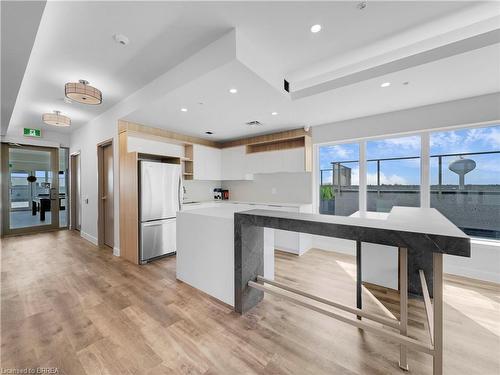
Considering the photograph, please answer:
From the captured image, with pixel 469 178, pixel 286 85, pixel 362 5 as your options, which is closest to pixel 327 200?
pixel 469 178

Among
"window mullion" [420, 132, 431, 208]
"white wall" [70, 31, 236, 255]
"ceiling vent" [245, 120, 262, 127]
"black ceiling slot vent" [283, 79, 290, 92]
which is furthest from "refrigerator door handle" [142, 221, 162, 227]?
"window mullion" [420, 132, 431, 208]

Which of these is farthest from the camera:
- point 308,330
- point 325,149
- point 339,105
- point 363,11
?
point 325,149

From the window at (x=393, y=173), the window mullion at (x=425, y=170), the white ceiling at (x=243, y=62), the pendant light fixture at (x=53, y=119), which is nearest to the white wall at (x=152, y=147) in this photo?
the white ceiling at (x=243, y=62)

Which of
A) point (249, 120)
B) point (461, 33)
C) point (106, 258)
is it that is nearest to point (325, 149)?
point (249, 120)

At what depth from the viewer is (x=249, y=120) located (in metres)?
3.72

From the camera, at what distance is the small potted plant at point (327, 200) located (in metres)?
4.33

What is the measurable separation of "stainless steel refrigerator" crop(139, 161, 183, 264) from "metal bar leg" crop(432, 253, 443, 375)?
12.2 feet

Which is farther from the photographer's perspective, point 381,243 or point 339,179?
point 339,179

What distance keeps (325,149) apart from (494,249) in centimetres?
292

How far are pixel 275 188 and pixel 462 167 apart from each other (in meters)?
3.26

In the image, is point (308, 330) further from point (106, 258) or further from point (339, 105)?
point (106, 258)

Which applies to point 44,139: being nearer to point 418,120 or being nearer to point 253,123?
point 253,123

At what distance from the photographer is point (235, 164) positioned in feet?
17.2

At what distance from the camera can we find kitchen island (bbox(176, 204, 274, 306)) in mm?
2262
